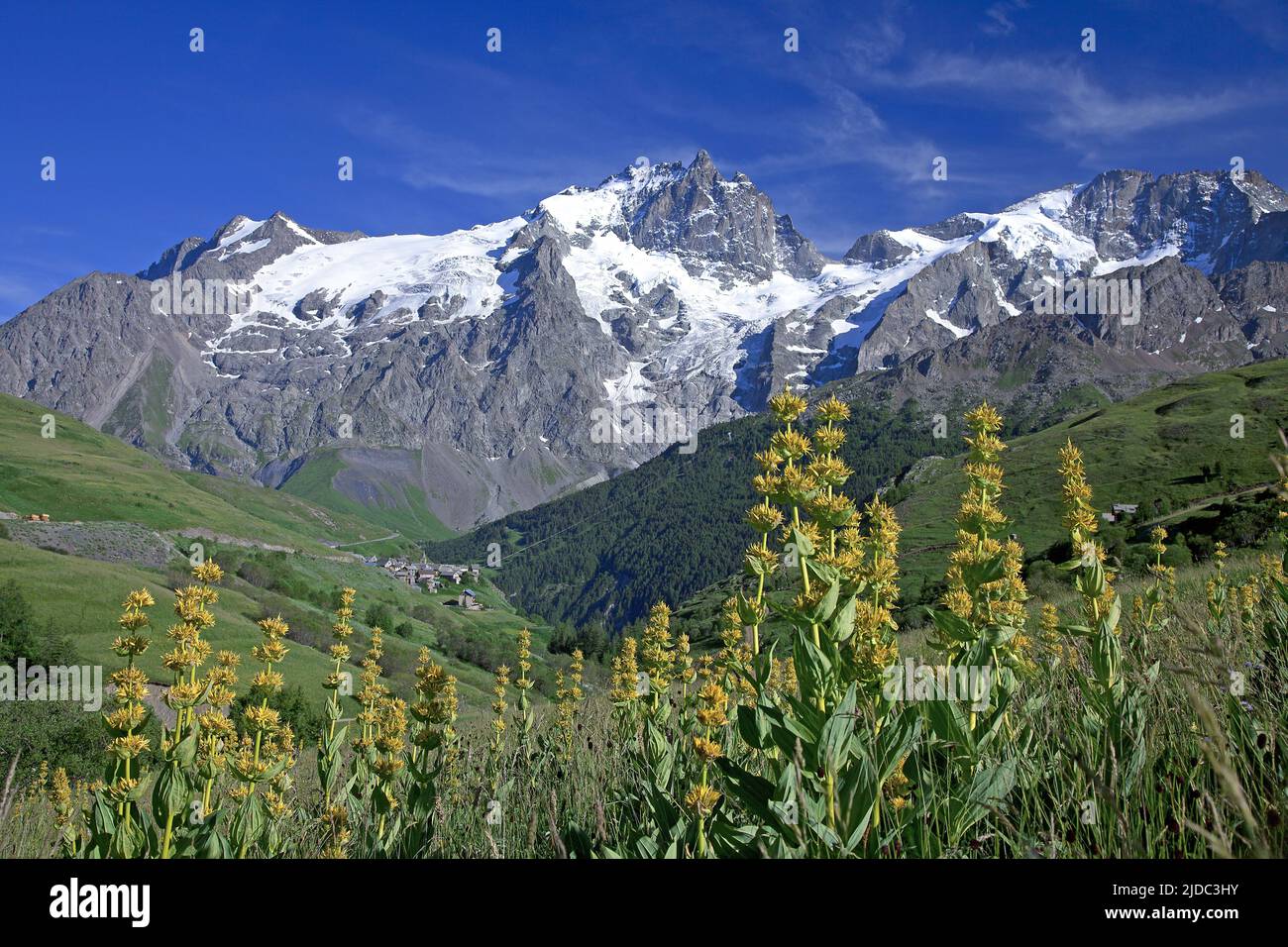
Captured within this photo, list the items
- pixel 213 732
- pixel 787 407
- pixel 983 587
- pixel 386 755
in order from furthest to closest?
pixel 386 755 → pixel 213 732 → pixel 983 587 → pixel 787 407

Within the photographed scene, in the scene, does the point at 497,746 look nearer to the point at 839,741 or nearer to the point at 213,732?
the point at 213,732

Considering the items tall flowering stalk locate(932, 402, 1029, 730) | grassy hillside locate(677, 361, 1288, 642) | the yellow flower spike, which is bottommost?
tall flowering stalk locate(932, 402, 1029, 730)

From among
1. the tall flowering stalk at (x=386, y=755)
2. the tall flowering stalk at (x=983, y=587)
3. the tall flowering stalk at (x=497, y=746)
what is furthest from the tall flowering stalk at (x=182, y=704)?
the tall flowering stalk at (x=983, y=587)

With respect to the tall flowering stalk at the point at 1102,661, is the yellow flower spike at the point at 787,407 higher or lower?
higher

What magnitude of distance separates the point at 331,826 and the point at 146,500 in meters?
194

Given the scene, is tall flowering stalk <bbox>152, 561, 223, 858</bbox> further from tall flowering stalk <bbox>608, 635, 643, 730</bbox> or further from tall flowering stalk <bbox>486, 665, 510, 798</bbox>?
tall flowering stalk <bbox>608, 635, 643, 730</bbox>

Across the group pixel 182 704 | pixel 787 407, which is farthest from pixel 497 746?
pixel 787 407

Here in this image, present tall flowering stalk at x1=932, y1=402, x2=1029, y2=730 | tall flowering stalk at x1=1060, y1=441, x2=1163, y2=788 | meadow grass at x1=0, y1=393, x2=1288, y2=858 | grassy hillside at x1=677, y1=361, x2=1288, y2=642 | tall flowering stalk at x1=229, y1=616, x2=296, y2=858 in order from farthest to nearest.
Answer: grassy hillside at x1=677, y1=361, x2=1288, y2=642
tall flowering stalk at x1=229, y1=616, x2=296, y2=858
tall flowering stalk at x1=932, y1=402, x2=1029, y2=730
tall flowering stalk at x1=1060, y1=441, x2=1163, y2=788
meadow grass at x1=0, y1=393, x2=1288, y2=858

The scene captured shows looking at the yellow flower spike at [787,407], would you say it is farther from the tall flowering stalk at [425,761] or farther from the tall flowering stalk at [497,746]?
the tall flowering stalk at [497,746]

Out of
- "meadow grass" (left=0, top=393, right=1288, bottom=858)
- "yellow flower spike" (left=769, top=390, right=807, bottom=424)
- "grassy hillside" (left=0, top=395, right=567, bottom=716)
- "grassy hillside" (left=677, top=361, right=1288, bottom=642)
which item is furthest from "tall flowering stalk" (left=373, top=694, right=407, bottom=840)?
"grassy hillside" (left=677, top=361, right=1288, bottom=642)

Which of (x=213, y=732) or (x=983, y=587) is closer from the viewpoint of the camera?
(x=983, y=587)

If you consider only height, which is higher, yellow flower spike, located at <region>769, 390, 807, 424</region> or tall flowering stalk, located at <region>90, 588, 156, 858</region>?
yellow flower spike, located at <region>769, 390, 807, 424</region>

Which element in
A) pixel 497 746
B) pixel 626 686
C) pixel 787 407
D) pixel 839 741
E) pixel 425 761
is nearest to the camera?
pixel 839 741
